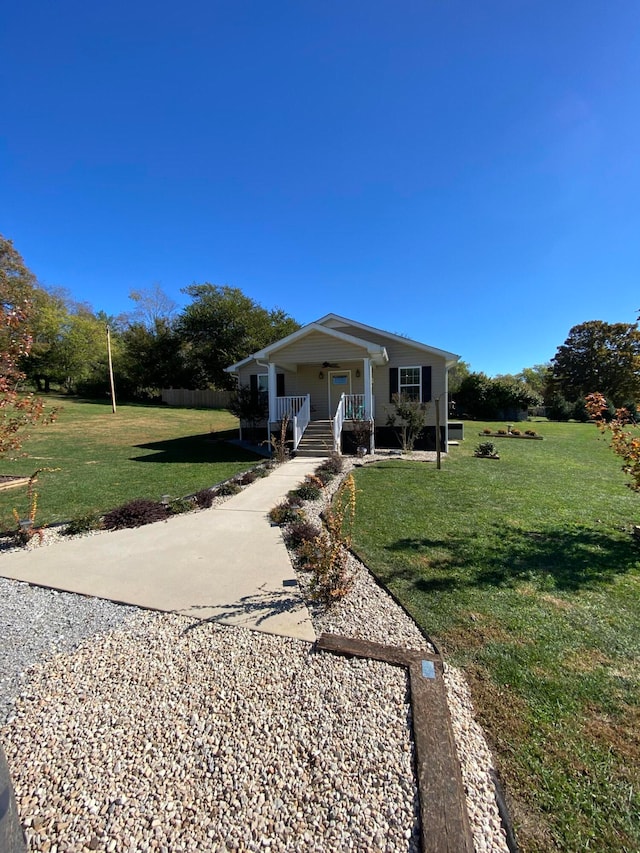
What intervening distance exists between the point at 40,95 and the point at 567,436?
23734mm

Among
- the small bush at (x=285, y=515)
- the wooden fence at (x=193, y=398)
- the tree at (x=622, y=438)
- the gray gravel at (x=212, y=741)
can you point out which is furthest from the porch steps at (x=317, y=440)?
the wooden fence at (x=193, y=398)

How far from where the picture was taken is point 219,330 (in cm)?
3619

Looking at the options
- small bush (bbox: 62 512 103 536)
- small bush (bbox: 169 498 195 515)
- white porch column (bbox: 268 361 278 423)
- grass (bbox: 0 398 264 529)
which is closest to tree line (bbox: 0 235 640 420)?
grass (bbox: 0 398 264 529)

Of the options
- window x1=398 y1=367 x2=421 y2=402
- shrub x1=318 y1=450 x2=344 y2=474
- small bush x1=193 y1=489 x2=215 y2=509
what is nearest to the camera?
small bush x1=193 y1=489 x2=215 y2=509

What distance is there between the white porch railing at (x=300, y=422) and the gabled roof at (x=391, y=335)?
132 inches

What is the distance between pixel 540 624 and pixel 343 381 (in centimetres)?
1208

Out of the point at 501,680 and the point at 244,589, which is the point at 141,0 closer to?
the point at 244,589

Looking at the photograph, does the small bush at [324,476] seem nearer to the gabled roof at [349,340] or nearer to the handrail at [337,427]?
the handrail at [337,427]

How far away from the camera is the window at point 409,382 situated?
13.6 meters

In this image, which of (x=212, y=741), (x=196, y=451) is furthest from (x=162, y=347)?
(x=212, y=741)

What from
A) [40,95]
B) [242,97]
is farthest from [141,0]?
[40,95]

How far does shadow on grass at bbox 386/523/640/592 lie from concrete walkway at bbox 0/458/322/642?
1379 mm

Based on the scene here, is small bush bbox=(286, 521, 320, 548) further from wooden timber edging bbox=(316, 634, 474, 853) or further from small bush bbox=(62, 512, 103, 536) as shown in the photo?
small bush bbox=(62, 512, 103, 536)

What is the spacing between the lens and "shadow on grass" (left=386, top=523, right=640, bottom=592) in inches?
149
